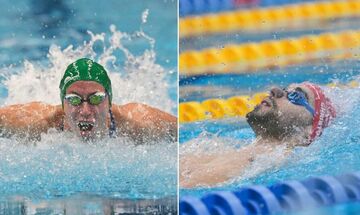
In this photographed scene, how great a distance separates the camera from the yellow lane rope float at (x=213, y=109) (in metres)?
4.39

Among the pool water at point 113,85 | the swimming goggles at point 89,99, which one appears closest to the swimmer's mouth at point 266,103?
the pool water at point 113,85

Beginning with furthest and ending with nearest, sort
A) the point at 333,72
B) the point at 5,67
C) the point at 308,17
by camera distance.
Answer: the point at 308,17 < the point at 333,72 < the point at 5,67

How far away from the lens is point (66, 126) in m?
3.68

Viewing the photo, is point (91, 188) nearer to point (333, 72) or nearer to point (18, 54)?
point (18, 54)

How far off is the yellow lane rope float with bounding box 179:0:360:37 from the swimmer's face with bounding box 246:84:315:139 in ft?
1.49

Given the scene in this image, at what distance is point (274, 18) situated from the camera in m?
4.46

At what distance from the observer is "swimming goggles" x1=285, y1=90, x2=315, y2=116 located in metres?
4.09

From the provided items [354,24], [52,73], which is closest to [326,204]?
[354,24]

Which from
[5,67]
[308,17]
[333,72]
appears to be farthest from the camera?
[308,17]

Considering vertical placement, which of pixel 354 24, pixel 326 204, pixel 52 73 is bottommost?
pixel 326 204

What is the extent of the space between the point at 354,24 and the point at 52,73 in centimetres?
153

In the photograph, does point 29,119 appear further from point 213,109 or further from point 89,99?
point 213,109

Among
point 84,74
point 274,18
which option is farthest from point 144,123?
point 274,18

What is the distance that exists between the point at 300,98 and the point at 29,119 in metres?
1.25
